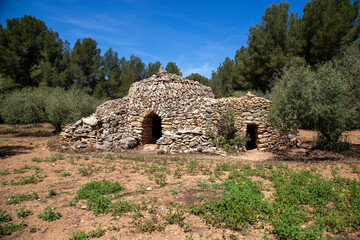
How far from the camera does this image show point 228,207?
3873 mm

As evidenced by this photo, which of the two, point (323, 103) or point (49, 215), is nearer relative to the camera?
point (49, 215)

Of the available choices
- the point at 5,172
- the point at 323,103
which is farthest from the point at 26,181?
the point at 323,103

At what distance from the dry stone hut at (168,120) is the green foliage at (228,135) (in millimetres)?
352

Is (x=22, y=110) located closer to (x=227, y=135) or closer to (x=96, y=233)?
(x=227, y=135)

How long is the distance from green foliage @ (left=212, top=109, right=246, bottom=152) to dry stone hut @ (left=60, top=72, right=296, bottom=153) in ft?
1.15

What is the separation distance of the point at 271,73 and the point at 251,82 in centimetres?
232

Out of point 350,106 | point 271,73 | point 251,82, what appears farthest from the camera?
point 251,82

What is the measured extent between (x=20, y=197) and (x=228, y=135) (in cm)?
878

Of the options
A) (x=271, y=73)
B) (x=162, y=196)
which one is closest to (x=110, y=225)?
(x=162, y=196)

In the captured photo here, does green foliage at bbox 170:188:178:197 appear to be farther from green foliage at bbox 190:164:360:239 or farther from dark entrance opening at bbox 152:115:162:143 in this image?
dark entrance opening at bbox 152:115:162:143

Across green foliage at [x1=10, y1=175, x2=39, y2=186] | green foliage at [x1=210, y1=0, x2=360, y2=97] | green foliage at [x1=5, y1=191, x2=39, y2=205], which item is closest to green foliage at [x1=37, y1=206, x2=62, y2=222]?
green foliage at [x1=5, y1=191, x2=39, y2=205]

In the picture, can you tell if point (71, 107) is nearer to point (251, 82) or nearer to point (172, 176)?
point (172, 176)

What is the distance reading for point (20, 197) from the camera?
4535mm

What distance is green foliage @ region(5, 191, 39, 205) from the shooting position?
4.35 m
